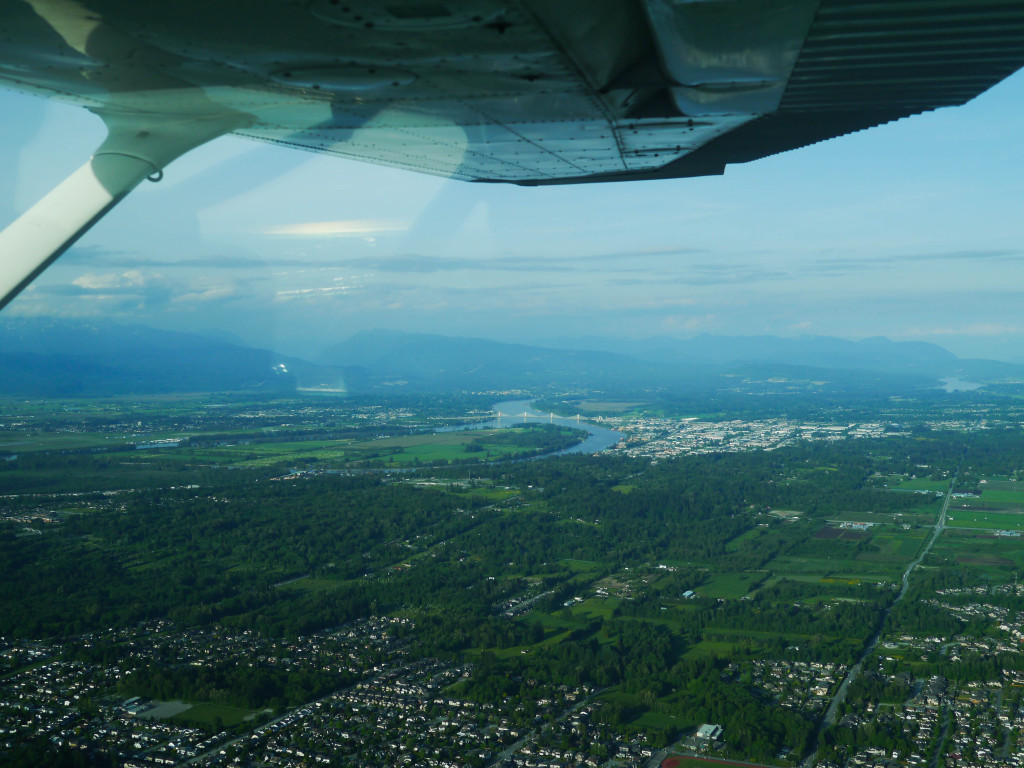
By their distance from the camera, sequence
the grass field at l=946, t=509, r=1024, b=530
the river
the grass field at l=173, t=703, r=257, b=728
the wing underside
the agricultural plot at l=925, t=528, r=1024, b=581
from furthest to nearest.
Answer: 1. the river
2. the grass field at l=946, t=509, r=1024, b=530
3. the agricultural plot at l=925, t=528, r=1024, b=581
4. the grass field at l=173, t=703, r=257, b=728
5. the wing underside

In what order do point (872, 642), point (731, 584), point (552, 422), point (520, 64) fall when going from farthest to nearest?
point (552, 422) → point (731, 584) → point (872, 642) → point (520, 64)

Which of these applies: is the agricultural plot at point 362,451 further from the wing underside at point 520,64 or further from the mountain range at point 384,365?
the wing underside at point 520,64

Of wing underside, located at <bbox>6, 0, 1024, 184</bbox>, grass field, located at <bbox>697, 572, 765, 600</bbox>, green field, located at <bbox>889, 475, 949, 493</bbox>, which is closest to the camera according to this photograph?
wing underside, located at <bbox>6, 0, 1024, 184</bbox>

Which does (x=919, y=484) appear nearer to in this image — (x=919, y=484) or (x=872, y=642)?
(x=919, y=484)

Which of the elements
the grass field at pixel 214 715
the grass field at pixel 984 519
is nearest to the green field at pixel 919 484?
the grass field at pixel 984 519

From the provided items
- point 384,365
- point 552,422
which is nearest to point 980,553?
point 552,422

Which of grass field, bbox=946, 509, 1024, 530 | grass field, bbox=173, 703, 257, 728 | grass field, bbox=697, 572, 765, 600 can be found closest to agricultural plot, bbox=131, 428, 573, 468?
grass field, bbox=697, 572, 765, 600

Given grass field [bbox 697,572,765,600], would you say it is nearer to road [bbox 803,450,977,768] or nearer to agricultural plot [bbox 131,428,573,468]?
road [bbox 803,450,977,768]

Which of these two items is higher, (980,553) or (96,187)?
(96,187)
